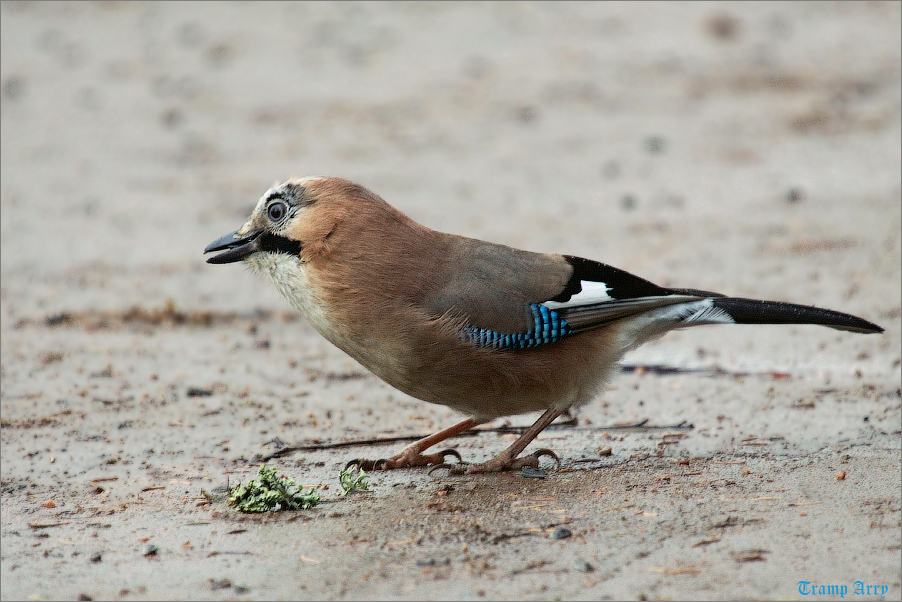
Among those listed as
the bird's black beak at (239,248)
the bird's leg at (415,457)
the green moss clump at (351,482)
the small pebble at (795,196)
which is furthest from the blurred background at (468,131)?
the green moss clump at (351,482)

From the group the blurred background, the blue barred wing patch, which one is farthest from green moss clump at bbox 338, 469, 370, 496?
the blurred background

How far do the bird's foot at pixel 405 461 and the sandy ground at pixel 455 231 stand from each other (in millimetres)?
81

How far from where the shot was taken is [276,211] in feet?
16.7

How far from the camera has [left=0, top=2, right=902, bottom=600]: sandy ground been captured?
402 centimetres

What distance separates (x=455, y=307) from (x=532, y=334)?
396 mm

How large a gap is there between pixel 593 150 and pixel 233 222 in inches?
154

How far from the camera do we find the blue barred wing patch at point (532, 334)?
498cm

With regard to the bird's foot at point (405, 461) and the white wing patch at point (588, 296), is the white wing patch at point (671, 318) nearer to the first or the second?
the white wing patch at point (588, 296)

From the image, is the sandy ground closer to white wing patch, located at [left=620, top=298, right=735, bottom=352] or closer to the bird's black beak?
white wing patch, located at [left=620, top=298, right=735, bottom=352]

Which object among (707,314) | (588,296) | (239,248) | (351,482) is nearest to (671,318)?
(707,314)

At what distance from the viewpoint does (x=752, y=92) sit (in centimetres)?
1268

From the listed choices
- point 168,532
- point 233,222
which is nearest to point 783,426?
point 168,532

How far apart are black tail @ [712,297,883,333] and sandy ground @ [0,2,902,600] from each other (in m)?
0.61

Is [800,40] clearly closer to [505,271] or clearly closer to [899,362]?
[899,362]
